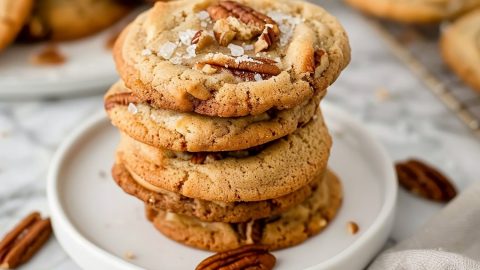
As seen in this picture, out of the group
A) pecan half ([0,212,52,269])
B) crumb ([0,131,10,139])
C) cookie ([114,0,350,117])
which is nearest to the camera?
cookie ([114,0,350,117])

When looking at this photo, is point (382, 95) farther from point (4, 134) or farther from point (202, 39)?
point (4, 134)

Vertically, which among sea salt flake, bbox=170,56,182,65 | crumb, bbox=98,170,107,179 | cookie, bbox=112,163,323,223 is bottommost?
crumb, bbox=98,170,107,179

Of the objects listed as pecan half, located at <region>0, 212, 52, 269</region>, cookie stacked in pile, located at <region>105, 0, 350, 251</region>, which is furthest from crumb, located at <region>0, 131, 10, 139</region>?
cookie stacked in pile, located at <region>105, 0, 350, 251</region>

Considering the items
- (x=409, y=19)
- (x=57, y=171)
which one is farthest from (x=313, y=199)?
(x=409, y=19)

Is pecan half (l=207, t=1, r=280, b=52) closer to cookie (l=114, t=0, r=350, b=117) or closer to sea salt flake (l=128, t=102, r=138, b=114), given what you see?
cookie (l=114, t=0, r=350, b=117)

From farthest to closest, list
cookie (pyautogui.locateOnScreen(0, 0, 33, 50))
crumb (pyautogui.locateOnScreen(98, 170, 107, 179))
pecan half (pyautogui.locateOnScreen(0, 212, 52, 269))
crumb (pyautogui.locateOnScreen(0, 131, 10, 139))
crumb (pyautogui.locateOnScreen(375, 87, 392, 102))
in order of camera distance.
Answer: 1. crumb (pyautogui.locateOnScreen(375, 87, 392, 102))
2. cookie (pyautogui.locateOnScreen(0, 0, 33, 50))
3. crumb (pyautogui.locateOnScreen(0, 131, 10, 139))
4. crumb (pyautogui.locateOnScreen(98, 170, 107, 179))
5. pecan half (pyautogui.locateOnScreen(0, 212, 52, 269))

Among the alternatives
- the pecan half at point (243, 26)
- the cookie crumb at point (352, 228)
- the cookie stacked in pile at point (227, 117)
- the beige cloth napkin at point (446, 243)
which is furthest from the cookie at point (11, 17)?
the beige cloth napkin at point (446, 243)
